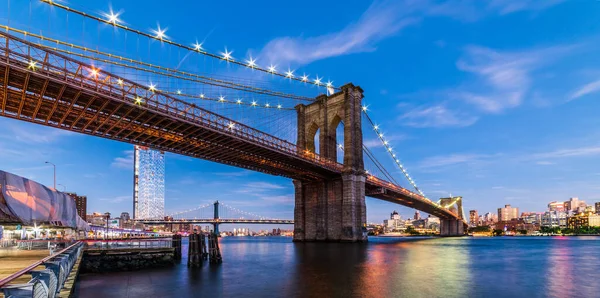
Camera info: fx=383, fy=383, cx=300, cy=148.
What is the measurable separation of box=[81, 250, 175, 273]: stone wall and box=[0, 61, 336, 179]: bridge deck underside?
11.5 metres

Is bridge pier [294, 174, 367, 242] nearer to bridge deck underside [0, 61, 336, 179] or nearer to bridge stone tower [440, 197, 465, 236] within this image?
bridge deck underside [0, 61, 336, 179]

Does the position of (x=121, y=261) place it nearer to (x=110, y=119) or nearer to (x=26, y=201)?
(x=110, y=119)

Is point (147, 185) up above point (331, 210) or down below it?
above

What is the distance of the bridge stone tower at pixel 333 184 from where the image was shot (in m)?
61.1

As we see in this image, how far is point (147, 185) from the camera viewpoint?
108375 mm

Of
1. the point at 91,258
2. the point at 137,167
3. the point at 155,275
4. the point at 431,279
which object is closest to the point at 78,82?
the point at 91,258

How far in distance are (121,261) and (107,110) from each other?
12.7 meters

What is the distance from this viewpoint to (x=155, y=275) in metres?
25.0

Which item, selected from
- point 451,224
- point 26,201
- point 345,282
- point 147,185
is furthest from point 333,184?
point 451,224

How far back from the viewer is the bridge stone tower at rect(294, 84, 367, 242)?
200ft

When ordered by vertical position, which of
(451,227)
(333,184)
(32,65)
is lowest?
(451,227)

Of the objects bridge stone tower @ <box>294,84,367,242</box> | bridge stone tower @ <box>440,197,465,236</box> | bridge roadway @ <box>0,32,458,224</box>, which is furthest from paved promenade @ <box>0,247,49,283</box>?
bridge stone tower @ <box>440,197,465,236</box>

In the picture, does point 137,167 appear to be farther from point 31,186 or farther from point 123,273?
point 31,186

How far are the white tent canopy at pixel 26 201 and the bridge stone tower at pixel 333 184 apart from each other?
4990 cm
